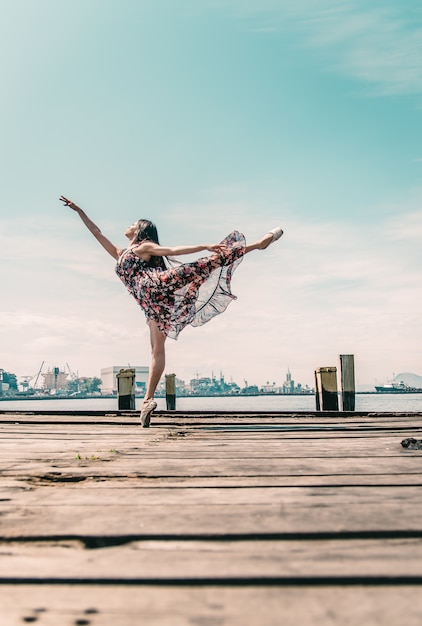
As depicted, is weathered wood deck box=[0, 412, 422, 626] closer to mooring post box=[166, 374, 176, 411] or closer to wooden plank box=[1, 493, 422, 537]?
wooden plank box=[1, 493, 422, 537]

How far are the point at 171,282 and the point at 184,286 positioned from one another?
13cm

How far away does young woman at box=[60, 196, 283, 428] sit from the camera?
4.96 metres

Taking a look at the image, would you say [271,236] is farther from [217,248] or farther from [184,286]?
[184,286]

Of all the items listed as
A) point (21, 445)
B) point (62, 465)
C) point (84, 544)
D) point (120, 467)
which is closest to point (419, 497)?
point (84, 544)

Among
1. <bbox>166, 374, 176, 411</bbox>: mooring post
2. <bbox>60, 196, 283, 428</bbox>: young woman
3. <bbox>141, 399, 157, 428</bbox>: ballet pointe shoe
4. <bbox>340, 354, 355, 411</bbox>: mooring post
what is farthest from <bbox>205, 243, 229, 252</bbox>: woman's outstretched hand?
<bbox>166, 374, 176, 411</bbox>: mooring post

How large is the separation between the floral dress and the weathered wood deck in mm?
2721

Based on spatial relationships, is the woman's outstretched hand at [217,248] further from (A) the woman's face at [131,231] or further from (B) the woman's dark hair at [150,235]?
(A) the woman's face at [131,231]

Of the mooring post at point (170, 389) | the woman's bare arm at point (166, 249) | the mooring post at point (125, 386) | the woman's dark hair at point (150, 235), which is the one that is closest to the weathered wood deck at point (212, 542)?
the woman's bare arm at point (166, 249)

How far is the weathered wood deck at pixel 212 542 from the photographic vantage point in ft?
2.89

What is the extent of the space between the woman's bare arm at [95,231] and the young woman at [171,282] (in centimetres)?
35

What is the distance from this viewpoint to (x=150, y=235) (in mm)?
5199

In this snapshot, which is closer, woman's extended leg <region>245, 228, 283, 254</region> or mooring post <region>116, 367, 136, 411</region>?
woman's extended leg <region>245, 228, 283, 254</region>

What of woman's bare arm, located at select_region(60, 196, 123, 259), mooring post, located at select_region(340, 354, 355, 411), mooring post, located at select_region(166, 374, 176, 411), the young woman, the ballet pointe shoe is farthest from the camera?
mooring post, located at select_region(166, 374, 176, 411)

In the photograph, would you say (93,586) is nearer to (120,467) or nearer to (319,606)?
(319,606)
